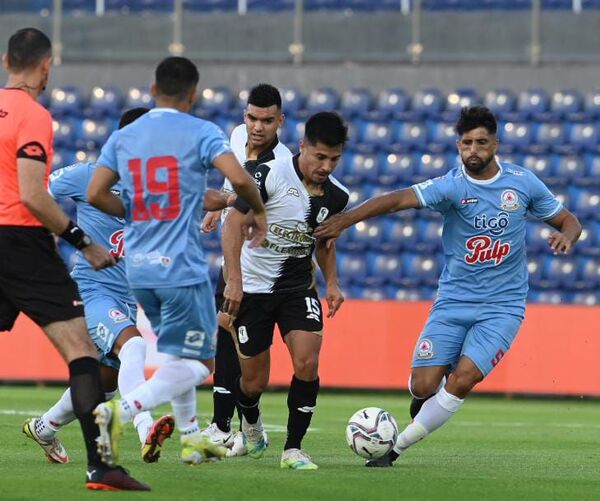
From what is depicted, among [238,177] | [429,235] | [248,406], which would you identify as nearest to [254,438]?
[248,406]

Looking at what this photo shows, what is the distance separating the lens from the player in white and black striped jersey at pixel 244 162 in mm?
9977

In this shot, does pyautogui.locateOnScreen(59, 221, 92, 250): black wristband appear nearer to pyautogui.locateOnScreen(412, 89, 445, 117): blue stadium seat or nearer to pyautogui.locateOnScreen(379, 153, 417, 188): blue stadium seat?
pyautogui.locateOnScreen(379, 153, 417, 188): blue stadium seat

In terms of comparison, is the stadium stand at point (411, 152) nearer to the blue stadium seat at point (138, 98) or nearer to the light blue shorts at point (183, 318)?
the blue stadium seat at point (138, 98)

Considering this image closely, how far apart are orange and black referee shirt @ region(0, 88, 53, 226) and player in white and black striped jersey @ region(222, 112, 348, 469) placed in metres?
1.64

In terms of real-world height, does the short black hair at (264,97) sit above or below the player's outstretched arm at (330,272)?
above

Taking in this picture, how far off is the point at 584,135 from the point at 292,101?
4411 mm

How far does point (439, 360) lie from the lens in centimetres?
939

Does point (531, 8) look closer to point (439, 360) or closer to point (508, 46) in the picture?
point (508, 46)

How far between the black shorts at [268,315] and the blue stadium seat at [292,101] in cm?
1225

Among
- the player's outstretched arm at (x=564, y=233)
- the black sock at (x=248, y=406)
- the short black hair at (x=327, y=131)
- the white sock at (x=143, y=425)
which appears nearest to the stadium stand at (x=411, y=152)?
the player's outstretched arm at (x=564, y=233)

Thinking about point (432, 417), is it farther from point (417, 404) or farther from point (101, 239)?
point (101, 239)

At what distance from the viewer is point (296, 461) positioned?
8.70 meters

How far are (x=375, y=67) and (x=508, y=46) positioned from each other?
2.10 metres

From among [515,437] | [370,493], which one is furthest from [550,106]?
[370,493]
